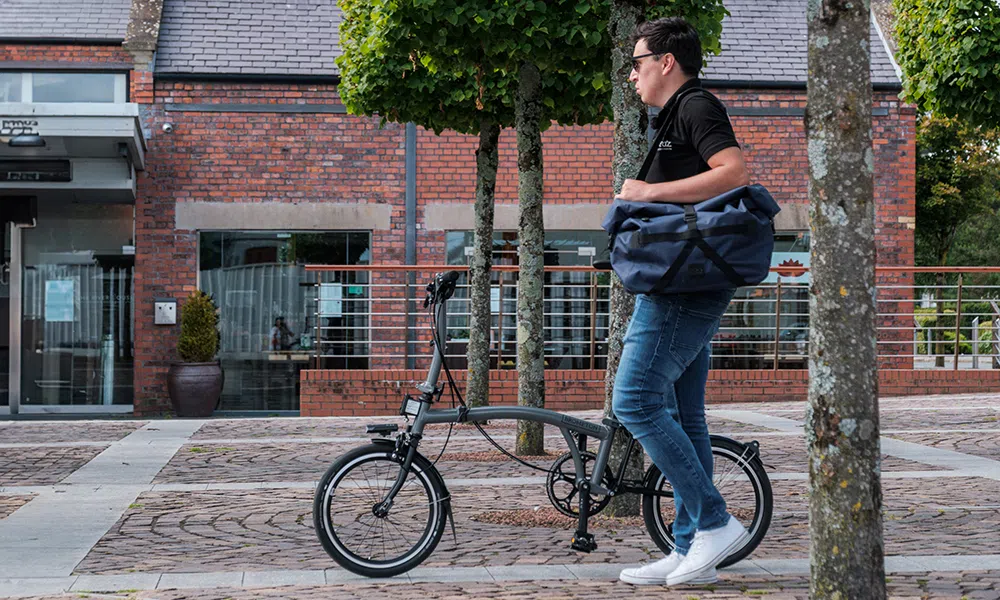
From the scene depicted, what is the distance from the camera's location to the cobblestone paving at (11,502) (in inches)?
270

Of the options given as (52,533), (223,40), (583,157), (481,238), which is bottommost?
(52,533)

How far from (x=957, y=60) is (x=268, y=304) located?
31.4ft

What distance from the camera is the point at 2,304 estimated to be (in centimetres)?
1653

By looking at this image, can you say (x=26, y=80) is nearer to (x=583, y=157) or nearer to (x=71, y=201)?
(x=71, y=201)

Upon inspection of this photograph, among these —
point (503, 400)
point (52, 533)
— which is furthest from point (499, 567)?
point (503, 400)

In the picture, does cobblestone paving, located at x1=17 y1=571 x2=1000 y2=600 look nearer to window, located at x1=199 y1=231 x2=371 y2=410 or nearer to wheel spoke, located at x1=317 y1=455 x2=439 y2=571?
wheel spoke, located at x1=317 y1=455 x2=439 y2=571

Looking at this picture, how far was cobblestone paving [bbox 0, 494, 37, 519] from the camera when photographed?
6.85 m

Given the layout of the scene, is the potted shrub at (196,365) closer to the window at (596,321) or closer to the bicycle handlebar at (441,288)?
the window at (596,321)

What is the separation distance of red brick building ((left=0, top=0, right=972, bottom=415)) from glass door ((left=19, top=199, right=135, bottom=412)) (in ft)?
0.07

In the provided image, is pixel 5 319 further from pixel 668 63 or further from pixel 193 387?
pixel 668 63

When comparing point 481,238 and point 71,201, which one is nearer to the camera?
point 481,238

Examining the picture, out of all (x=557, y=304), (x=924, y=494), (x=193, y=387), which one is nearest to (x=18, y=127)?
(x=193, y=387)

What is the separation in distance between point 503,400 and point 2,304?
7.08m

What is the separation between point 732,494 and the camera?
5.14 m
